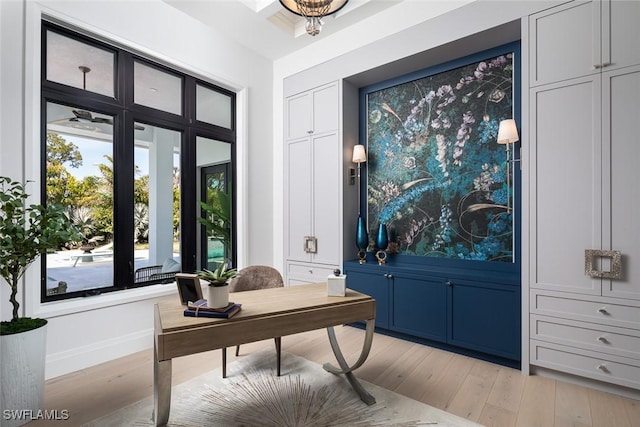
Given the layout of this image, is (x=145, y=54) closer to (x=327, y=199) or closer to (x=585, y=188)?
(x=327, y=199)

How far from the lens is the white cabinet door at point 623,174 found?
2.20 meters

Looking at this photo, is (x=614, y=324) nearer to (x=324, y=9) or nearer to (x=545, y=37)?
(x=545, y=37)

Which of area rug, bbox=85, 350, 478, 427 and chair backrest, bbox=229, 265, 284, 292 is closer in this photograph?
area rug, bbox=85, 350, 478, 427

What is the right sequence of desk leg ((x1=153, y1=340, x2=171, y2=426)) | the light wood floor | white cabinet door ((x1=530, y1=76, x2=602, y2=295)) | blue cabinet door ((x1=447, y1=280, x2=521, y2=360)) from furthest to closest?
blue cabinet door ((x1=447, y1=280, x2=521, y2=360)) → white cabinet door ((x1=530, y1=76, x2=602, y2=295)) → the light wood floor → desk leg ((x1=153, y1=340, x2=171, y2=426))

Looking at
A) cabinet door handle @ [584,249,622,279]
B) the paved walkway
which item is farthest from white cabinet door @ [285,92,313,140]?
cabinet door handle @ [584,249,622,279]

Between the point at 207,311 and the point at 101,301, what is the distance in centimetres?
168

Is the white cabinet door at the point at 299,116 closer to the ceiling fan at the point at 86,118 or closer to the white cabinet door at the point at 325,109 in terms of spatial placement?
the white cabinet door at the point at 325,109

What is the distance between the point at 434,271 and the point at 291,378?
158 centimetres

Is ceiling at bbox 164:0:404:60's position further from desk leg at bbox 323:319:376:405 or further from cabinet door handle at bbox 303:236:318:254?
desk leg at bbox 323:319:376:405

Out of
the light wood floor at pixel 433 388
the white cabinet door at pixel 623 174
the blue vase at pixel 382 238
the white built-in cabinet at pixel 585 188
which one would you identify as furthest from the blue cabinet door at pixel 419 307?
the white cabinet door at pixel 623 174

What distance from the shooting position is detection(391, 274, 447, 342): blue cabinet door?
3037 mm

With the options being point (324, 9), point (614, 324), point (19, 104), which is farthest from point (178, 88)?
point (614, 324)

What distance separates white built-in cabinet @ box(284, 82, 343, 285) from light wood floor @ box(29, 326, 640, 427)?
1131 mm

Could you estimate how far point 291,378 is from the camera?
2520 millimetres
